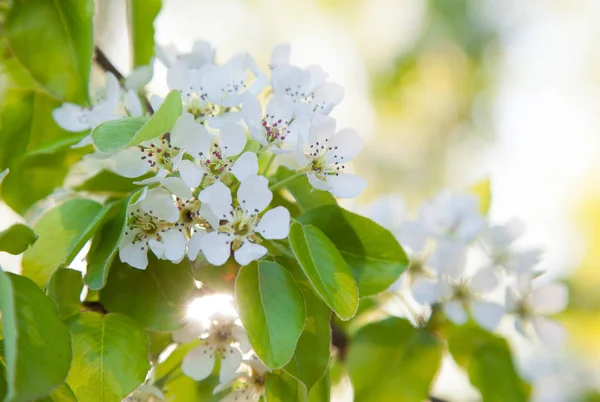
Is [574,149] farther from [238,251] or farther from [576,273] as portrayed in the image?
[238,251]

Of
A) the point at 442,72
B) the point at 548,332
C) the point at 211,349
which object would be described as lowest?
the point at 442,72

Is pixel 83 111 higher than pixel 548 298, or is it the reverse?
Result: pixel 83 111

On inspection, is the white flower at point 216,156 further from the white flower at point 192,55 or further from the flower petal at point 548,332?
the flower petal at point 548,332

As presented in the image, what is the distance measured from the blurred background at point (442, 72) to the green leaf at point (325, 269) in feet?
10.4

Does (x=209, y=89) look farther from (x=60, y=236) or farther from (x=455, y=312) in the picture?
(x=455, y=312)

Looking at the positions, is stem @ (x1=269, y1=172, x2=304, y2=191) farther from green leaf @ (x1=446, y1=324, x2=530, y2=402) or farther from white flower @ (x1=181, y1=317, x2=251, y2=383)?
green leaf @ (x1=446, y1=324, x2=530, y2=402)

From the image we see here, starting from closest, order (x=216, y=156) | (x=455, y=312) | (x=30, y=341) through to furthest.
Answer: (x=30, y=341) < (x=216, y=156) < (x=455, y=312)

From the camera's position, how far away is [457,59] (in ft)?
14.5

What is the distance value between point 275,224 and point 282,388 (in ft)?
0.45

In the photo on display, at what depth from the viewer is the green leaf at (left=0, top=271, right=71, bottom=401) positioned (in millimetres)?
374

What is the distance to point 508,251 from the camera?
2.54 ft

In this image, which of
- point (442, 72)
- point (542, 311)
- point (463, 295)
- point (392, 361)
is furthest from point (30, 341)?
point (442, 72)

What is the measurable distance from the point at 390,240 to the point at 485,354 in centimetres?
29

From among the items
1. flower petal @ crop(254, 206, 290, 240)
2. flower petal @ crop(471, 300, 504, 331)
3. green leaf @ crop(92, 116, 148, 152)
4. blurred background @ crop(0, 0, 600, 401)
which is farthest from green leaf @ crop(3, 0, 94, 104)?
Answer: blurred background @ crop(0, 0, 600, 401)
